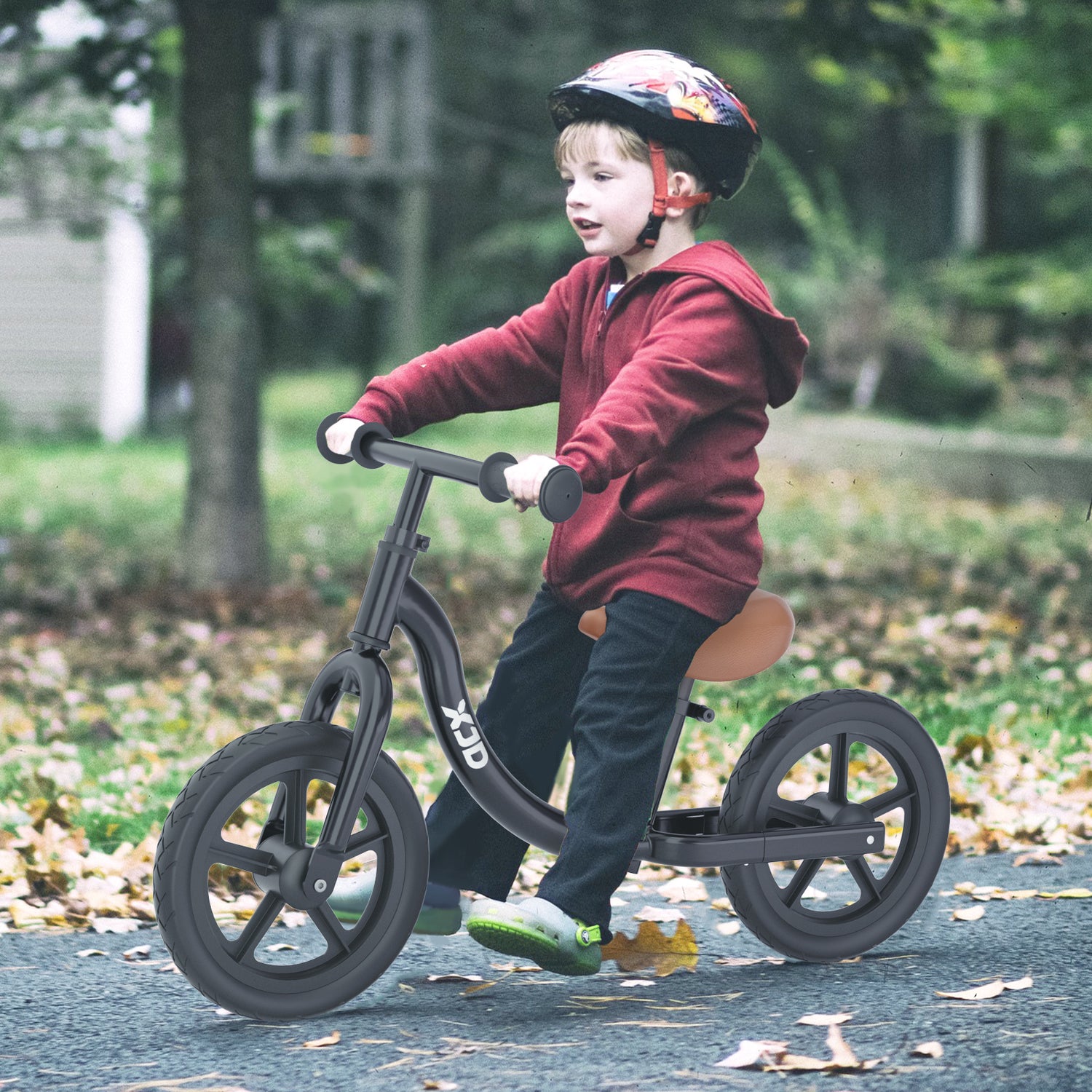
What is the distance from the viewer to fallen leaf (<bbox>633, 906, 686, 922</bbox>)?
3.90 m

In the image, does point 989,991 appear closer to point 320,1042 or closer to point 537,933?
point 537,933

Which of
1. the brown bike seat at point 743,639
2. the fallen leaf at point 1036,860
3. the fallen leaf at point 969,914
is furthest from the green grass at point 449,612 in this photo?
the brown bike seat at point 743,639

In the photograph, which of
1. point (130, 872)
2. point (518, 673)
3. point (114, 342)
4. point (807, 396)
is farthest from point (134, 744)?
point (114, 342)

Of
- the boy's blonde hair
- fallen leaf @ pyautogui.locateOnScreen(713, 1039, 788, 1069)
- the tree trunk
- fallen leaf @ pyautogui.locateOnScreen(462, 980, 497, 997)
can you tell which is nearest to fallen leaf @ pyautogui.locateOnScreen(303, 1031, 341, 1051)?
fallen leaf @ pyautogui.locateOnScreen(462, 980, 497, 997)

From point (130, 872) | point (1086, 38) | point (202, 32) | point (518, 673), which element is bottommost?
point (130, 872)

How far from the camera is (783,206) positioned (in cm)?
2208

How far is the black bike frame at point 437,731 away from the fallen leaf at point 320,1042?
0.28 metres

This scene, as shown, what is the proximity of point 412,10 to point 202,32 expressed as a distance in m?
10.1

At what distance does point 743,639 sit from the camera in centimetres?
335

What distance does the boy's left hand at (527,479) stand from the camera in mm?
2836

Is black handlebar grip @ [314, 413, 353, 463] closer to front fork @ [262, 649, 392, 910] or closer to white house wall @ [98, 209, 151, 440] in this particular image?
front fork @ [262, 649, 392, 910]

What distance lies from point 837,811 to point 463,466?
3.87 ft

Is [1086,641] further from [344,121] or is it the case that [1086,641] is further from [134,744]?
[344,121]

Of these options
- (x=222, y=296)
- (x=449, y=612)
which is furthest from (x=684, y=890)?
(x=222, y=296)
